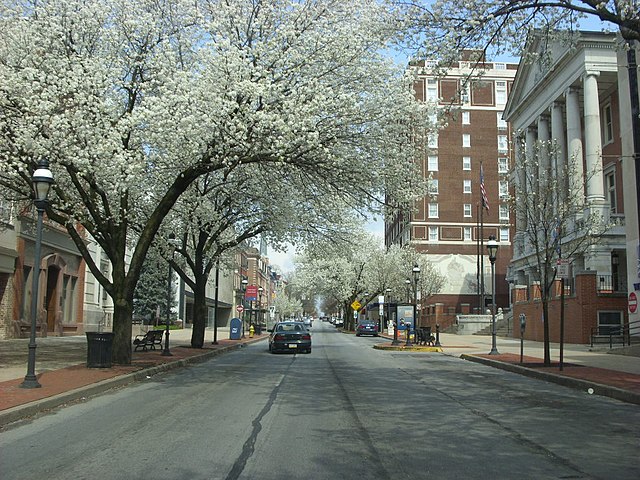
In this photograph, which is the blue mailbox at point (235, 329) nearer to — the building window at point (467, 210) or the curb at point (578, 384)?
the curb at point (578, 384)

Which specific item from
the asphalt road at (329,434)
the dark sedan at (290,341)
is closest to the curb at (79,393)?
the asphalt road at (329,434)

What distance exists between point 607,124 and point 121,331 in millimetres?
29858

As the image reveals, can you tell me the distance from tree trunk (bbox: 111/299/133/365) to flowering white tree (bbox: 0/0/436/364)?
0.03 metres

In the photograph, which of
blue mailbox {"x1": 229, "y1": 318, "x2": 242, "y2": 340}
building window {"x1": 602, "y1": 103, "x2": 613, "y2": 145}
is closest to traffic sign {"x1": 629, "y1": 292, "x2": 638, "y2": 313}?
building window {"x1": 602, "y1": 103, "x2": 613, "y2": 145}

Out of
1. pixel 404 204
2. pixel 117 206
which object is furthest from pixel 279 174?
pixel 117 206

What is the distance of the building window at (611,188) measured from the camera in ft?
112

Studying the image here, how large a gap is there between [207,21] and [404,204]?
274 inches

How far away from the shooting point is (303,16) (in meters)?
14.9

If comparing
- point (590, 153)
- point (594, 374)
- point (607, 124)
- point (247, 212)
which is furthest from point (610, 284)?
point (247, 212)

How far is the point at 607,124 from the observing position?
34969mm

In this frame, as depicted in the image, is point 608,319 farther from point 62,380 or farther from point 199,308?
point 62,380

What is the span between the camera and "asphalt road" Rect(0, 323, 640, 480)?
6543 mm

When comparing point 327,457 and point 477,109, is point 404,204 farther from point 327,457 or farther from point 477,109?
point 477,109

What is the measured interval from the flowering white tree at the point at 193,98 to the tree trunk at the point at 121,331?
0.03m
